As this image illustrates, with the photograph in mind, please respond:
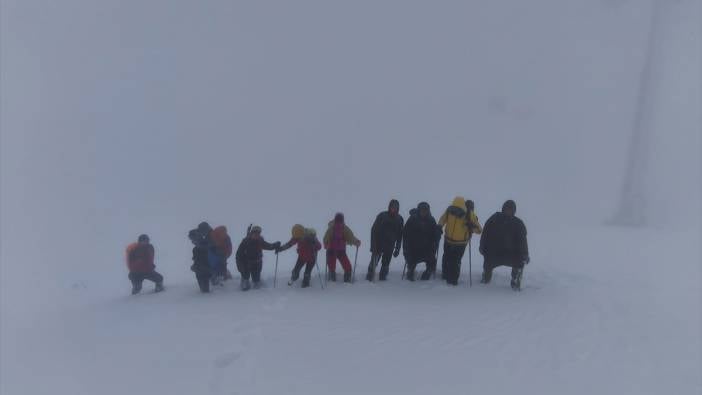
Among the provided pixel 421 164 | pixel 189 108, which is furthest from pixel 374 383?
pixel 189 108

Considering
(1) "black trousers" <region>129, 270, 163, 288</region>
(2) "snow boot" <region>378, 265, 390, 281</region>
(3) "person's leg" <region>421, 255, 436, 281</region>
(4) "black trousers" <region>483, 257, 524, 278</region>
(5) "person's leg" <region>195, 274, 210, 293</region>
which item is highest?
(4) "black trousers" <region>483, 257, 524, 278</region>

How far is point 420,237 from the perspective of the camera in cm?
905

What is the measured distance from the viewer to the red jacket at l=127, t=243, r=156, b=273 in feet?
33.6

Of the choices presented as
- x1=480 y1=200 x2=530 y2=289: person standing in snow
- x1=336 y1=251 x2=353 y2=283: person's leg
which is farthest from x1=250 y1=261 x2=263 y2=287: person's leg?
x1=480 y1=200 x2=530 y2=289: person standing in snow

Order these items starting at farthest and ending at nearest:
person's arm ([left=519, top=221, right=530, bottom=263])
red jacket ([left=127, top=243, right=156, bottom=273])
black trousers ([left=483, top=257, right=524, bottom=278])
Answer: red jacket ([left=127, top=243, right=156, bottom=273]) < black trousers ([left=483, top=257, right=524, bottom=278]) < person's arm ([left=519, top=221, right=530, bottom=263])

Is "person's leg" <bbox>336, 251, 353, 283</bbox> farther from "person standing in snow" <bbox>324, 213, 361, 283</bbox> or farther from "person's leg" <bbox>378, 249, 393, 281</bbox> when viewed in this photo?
"person's leg" <bbox>378, 249, 393, 281</bbox>

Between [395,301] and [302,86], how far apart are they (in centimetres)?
9130

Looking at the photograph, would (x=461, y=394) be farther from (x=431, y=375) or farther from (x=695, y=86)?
(x=695, y=86)

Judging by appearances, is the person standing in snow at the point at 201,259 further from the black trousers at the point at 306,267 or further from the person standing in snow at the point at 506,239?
the person standing in snow at the point at 506,239

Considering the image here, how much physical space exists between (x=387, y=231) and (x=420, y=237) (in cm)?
66

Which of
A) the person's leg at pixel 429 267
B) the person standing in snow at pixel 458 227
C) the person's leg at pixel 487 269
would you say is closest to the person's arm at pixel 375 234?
the person's leg at pixel 429 267

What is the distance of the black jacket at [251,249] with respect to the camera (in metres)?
9.30

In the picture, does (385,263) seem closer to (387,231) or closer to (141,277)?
(387,231)

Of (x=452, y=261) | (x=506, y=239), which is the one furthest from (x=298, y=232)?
(x=506, y=239)
